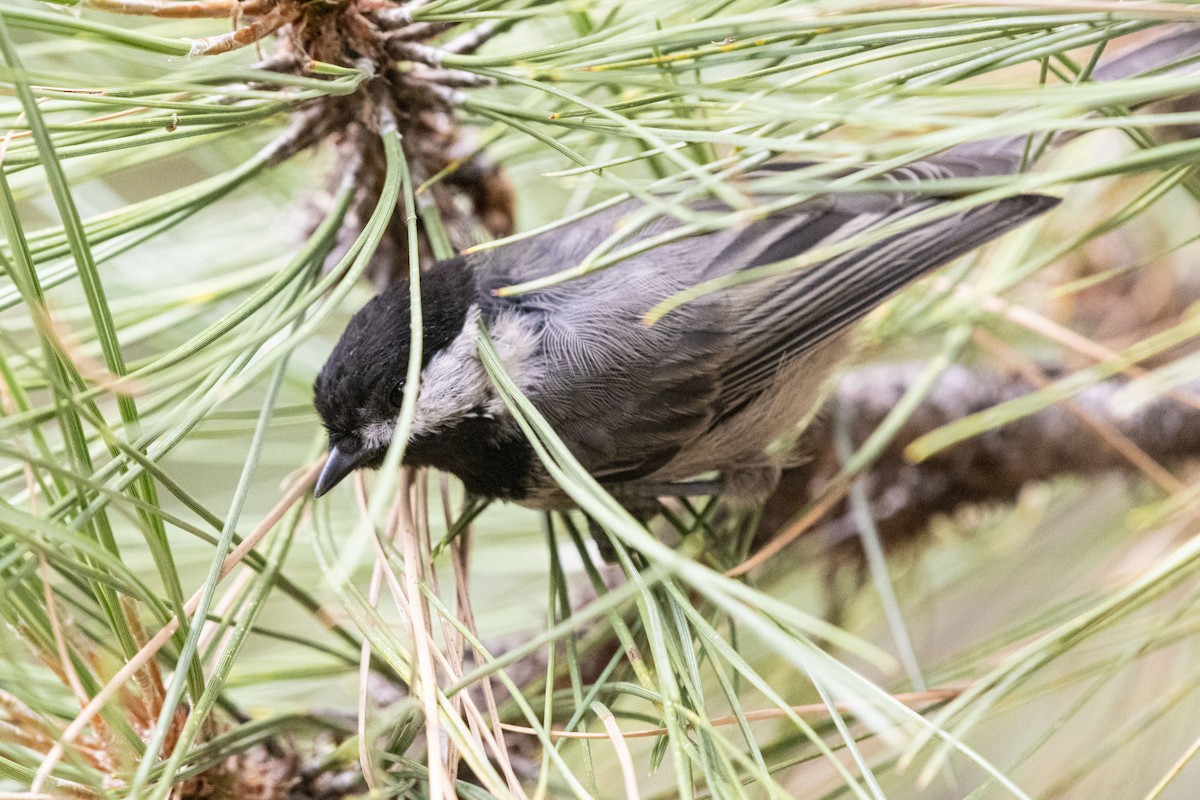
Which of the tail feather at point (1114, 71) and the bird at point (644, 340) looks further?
the bird at point (644, 340)

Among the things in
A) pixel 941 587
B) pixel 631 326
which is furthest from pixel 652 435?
pixel 941 587

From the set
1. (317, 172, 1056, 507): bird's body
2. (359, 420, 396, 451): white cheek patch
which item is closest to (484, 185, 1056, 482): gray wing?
(317, 172, 1056, 507): bird's body

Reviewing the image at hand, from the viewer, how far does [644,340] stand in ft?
3.31

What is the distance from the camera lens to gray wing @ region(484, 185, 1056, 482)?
3.32 feet

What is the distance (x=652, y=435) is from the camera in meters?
1.04

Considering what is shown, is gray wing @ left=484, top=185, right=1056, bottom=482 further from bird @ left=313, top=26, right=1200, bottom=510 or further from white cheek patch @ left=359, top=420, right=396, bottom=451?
white cheek patch @ left=359, top=420, right=396, bottom=451

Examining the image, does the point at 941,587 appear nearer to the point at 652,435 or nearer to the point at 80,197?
the point at 652,435

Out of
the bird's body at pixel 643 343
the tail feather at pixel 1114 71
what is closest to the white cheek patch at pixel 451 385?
the bird's body at pixel 643 343

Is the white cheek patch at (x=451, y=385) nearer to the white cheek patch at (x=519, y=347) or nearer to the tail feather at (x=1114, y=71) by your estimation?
the white cheek patch at (x=519, y=347)

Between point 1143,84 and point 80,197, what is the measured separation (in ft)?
3.25

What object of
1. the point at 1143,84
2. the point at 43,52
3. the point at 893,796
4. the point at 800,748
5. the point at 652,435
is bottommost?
the point at 893,796

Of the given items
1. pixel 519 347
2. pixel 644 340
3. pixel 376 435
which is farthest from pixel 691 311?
pixel 376 435

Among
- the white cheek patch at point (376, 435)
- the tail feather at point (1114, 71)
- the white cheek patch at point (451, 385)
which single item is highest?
the tail feather at point (1114, 71)

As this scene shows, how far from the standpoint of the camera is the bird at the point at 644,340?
913 millimetres
